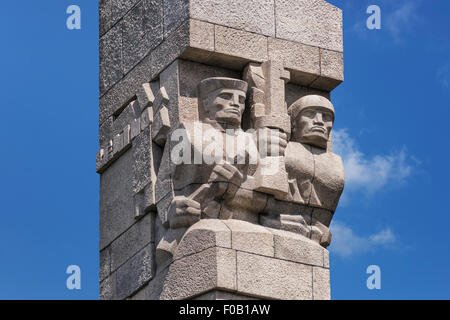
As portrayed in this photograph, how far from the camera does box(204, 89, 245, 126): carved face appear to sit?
1698 cm

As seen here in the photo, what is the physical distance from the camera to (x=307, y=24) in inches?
715

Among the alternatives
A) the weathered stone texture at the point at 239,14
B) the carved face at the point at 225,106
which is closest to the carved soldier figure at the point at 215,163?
the carved face at the point at 225,106

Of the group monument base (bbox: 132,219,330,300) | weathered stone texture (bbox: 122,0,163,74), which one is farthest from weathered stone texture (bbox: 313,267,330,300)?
weathered stone texture (bbox: 122,0,163,74)

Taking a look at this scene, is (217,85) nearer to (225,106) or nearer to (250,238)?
(225,106)

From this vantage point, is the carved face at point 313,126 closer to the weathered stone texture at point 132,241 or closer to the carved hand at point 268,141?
the carved hand at point 268,141

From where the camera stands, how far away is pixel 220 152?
655 inches

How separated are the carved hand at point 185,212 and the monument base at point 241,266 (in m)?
0.10

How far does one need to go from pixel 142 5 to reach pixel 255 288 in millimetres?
4219

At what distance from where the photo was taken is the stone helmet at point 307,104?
57.7 ft

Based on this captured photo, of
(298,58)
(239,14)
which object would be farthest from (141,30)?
(298,58)

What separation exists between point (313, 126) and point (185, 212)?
1.99m
